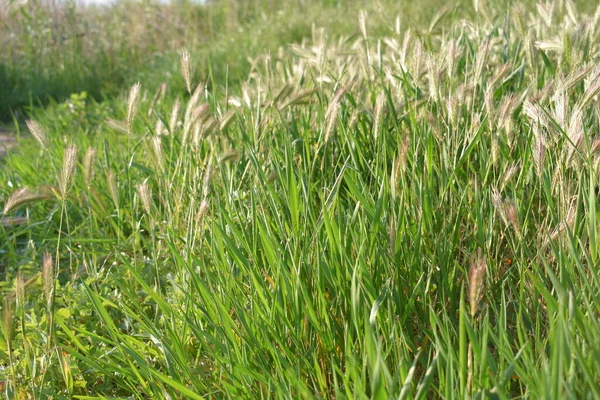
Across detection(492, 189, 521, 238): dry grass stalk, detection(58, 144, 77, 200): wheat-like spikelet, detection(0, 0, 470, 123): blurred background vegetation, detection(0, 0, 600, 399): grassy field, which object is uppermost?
detection(58, 144, 77, 200): wheat-like spikelet

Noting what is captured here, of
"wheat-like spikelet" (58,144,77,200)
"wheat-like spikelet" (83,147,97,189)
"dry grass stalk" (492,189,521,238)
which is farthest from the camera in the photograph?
"wheat-like spikelet" (83,147,97,189)

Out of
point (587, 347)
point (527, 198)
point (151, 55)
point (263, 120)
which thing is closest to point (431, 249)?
point (527, 198)

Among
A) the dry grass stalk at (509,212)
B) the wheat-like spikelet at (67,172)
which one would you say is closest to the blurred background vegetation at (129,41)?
the wheat-like spikelet at (67,172)

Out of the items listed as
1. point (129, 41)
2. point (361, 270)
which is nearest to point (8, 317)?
point (361, 270)

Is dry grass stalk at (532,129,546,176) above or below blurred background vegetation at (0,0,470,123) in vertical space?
above

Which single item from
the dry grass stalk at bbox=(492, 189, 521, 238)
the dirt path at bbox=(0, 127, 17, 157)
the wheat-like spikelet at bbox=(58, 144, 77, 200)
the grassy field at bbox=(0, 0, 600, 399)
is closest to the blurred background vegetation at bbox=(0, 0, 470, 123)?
the dirt path at bbox=(0, 127, 17, 157)

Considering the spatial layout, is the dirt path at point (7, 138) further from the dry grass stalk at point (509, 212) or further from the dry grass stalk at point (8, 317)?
the dry grass stalk at point (509, 212)

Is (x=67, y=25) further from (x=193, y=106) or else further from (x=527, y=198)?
(x=527, y=198)

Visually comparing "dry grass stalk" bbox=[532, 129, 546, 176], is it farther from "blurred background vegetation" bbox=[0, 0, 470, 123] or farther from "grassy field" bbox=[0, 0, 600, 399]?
"blurred background vegetation" bbox=[0, 0, 470, 123]

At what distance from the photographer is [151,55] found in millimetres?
8383

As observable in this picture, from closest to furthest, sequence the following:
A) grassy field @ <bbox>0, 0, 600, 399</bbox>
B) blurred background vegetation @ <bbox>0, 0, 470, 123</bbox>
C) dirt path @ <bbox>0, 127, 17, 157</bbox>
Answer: grassy field @ <bbox>0, 0, 600, 399</bbox> < dirt path @ <bbox>0, 127, 17, 157</bbox> < blurred background vegetation @ <bbox>0, 0, 470, 123</bbox>

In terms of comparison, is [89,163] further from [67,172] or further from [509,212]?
[509,212]

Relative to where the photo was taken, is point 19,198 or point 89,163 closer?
point 19,198

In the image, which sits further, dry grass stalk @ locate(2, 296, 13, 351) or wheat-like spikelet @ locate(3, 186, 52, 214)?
wheat-like spikelet @ locate(3, 186, 52, 214)
